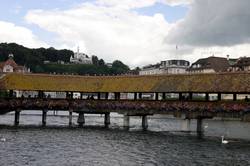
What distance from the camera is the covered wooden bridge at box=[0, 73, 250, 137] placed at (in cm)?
5819

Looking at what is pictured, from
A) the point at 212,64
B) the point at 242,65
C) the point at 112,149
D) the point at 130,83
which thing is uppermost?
the point at 212,64

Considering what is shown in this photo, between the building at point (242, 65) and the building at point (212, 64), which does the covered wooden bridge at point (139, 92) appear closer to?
the building at point (242, 65)

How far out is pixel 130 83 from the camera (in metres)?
71.6

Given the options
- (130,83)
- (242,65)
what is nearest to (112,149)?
(130,83)

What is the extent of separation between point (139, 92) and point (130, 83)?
3063 millimetres

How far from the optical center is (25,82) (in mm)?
73125

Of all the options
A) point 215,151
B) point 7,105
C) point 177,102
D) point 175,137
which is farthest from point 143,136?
point 7,105

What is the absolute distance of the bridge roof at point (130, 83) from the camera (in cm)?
6022

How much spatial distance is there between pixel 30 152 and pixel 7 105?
2922cm

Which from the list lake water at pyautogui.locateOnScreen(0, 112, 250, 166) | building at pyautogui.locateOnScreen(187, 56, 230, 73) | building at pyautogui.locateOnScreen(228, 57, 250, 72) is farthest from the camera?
building at pyautogui.locateOnScreen(187, 56, 230, 73)

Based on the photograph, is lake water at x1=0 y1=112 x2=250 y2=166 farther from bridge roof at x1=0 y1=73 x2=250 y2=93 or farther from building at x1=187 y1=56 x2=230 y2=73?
building at x1=187 y1=56 x2=230 y2=73

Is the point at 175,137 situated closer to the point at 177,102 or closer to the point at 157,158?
the point at 177,102

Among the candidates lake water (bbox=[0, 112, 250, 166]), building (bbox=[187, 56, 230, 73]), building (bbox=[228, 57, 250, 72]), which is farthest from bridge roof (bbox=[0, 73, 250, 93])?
building (bbox=[187, 56, 230, 73])

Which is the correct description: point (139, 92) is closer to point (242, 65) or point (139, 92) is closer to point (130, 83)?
point (130, 83)
